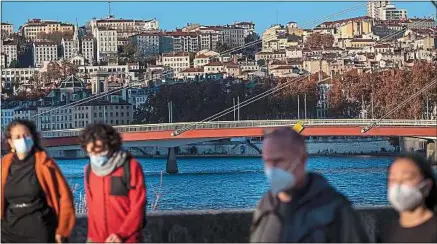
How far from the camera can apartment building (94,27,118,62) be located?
365 ft

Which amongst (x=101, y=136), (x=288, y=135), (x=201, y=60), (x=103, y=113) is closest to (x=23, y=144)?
(x=101, y=136)

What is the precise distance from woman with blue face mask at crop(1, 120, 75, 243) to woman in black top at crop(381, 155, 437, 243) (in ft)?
4.03

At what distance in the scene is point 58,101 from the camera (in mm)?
72312

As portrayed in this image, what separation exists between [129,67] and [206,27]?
28.7 metres

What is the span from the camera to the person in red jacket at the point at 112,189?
4117 mm

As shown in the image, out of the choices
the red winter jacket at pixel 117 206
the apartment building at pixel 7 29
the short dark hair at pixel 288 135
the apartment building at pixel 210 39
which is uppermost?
the apartment building at pixel 7 29

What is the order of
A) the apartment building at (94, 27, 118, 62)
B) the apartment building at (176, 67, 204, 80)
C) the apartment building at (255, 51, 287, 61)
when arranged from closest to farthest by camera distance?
the apartment building at (176, 67, 204, 80), the apartment building at (255, 51, 287, 61), the apartment building at (94, 27, 118, 62)

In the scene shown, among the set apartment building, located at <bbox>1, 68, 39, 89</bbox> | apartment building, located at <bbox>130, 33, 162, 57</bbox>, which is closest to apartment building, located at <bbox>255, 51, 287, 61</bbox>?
apartment building, located at <bbox>130, 33, 162, 57</bbox>

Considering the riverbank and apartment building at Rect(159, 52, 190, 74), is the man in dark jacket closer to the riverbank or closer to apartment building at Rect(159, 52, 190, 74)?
the riverbank

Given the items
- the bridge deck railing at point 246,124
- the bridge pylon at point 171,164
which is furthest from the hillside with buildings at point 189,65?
the bridge pylon at point 171,164

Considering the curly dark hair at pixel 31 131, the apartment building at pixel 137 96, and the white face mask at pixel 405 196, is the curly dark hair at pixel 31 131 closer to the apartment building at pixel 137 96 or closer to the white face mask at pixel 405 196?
the white face mask at pixel 405 196

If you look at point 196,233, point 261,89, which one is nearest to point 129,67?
point 261,89

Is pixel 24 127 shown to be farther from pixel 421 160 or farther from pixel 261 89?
pixel 261 89

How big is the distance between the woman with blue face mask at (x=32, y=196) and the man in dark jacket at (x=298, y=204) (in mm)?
1081
